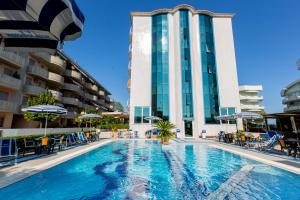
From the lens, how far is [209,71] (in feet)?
91.7

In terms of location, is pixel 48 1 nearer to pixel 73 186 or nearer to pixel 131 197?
pixel 131 197

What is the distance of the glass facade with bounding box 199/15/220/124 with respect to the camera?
87.2 ft

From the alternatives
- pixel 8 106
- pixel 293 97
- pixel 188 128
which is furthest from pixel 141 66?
pixel 293 97

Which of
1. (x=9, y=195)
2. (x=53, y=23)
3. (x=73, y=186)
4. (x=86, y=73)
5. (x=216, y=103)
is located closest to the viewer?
(x=53, y=23)

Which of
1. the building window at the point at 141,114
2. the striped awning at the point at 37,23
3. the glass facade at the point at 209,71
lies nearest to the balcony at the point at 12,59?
the building window at the point at 141,114

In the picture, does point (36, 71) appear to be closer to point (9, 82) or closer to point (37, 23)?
point (9, 82)

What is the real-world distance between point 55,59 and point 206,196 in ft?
105

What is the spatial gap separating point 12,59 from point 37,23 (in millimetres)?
24092

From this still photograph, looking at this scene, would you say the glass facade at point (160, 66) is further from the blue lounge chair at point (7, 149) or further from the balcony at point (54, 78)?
the blue lounge chair at point (7, 149)

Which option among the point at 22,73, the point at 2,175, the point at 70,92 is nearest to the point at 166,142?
the point at 2,175

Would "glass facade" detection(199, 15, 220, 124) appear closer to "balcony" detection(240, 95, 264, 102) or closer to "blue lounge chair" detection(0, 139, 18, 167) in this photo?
"blue lounge chair" detection(0, 139, 18, 167)

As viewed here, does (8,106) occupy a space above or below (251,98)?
below

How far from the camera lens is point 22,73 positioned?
75.2ft

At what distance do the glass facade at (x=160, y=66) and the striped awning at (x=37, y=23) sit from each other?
77.1 ft
